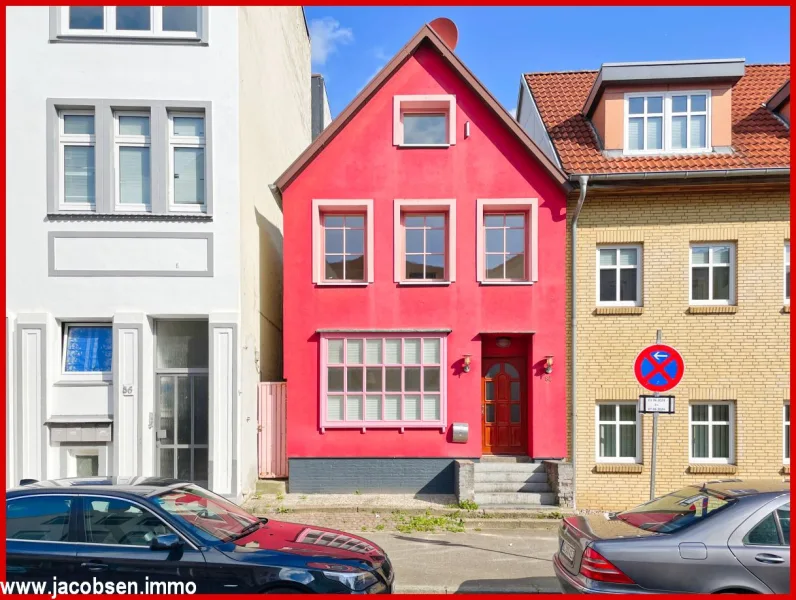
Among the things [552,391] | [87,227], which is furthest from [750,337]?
[87,227]

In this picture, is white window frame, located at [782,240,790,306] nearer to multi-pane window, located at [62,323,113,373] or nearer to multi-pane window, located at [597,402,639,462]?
multi-pane window, located at [597,402,639,462]

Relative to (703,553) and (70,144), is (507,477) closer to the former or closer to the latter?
(703,553)

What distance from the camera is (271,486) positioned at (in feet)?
34.9

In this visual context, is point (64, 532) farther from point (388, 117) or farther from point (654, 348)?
point (388, 117)

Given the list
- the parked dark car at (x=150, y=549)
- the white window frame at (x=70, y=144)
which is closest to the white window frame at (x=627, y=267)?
the parked dark car at (x=150, y=549)

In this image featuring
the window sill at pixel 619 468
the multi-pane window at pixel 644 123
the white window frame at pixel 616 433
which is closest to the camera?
the window sill at pixel 619 468

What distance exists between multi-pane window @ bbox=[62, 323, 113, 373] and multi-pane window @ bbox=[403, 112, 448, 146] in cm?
712

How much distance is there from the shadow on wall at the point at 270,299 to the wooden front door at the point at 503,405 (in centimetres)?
483

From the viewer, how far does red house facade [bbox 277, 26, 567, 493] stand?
1073cm

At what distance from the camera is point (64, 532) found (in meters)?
4.91

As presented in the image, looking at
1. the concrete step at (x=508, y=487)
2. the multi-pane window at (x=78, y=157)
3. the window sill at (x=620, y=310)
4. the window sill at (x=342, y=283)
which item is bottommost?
the concrete step at (x=508, y=487)

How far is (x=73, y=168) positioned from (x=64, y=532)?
7648mm

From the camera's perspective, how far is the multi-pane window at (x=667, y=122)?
11406 mm

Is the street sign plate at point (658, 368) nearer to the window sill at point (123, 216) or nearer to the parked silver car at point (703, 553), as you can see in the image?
the parked silver car at point (703, 553)
